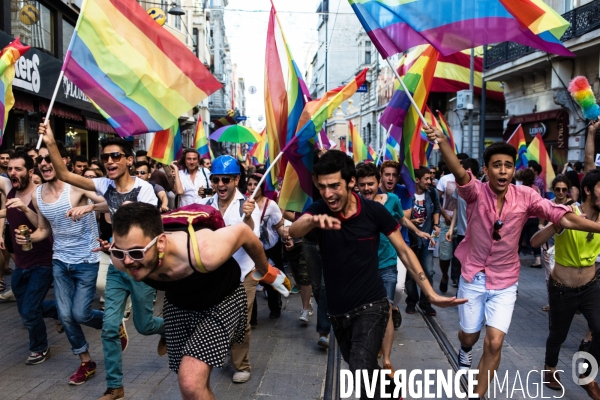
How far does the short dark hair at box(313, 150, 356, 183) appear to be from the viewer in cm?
372

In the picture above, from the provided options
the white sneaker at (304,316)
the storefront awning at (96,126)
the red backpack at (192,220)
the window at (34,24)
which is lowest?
the white sneaker at (304,316)

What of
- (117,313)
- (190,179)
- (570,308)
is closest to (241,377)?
(117,313)

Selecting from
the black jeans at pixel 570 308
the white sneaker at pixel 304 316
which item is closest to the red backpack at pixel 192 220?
the black jeans at pixel 570 308

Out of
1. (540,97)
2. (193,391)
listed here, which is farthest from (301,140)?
(540,97)

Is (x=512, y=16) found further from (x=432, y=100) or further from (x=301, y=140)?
(x=432, y=100)

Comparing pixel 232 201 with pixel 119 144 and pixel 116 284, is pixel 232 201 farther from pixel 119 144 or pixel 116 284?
pixel 116 284

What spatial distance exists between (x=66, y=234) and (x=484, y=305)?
3.43 m

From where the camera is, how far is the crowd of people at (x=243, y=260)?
131 inches

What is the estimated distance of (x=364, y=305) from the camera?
3.81 meters

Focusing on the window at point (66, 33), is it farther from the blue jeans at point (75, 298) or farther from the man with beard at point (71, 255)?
the blue jeans at point (75, 298)

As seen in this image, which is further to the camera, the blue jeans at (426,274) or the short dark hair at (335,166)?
the blue jeans at (426,274)

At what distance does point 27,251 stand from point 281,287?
2532mm

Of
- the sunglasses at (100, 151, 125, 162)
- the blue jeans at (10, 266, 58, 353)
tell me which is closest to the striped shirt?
the blue jeans at (10, 266, 58, 353)

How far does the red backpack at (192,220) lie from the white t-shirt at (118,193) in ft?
4.23
